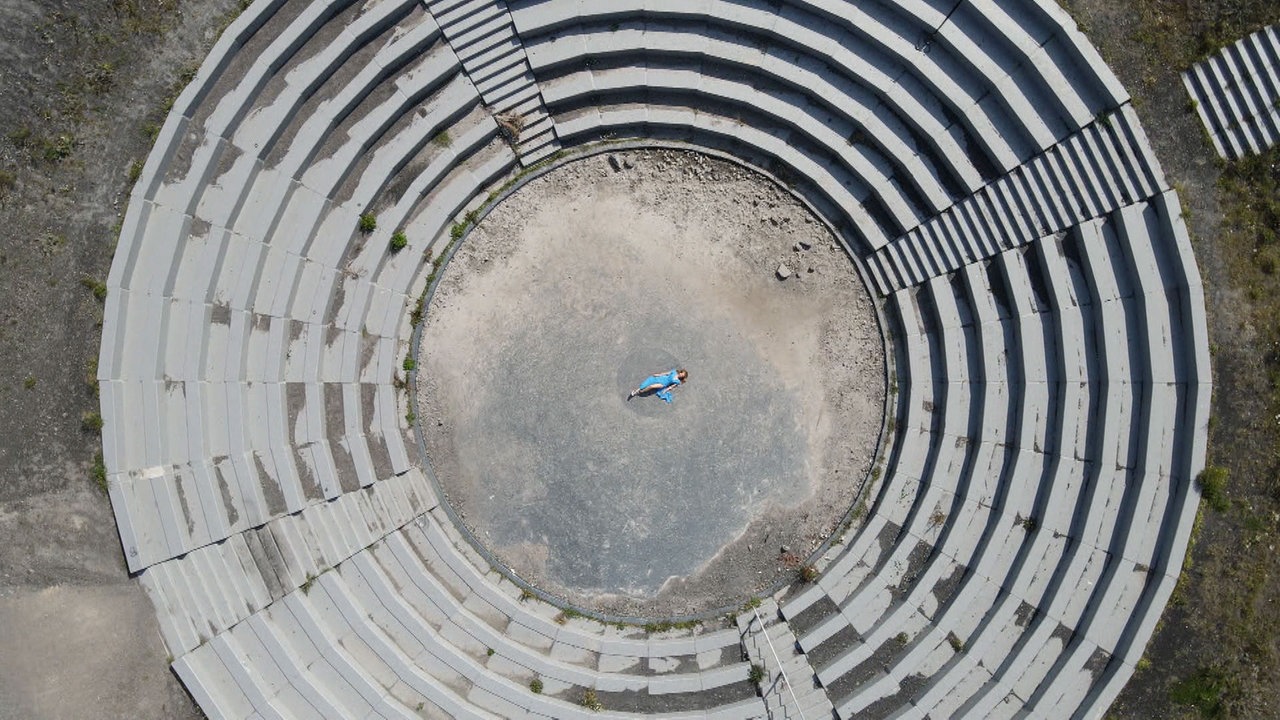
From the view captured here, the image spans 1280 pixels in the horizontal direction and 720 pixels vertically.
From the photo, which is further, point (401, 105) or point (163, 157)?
point (401, 105)

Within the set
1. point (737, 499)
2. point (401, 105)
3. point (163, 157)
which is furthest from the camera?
point (737, 499)

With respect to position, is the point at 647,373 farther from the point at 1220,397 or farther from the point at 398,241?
the point at 1220,397

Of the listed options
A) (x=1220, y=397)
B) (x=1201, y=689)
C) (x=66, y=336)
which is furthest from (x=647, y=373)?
(x=1201, y=689)

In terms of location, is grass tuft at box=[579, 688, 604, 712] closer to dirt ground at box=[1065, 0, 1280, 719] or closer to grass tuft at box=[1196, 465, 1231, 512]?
dirt ground at box=[1065, 0, 1280, 719]

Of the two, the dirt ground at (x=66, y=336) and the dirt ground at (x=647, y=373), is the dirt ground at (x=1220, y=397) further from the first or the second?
the dirt ground at (x=66, y=336)

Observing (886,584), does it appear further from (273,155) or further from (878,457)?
(273,155)

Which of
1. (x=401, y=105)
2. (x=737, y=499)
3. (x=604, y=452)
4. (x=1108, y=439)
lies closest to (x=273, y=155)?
(x=401, y=105)

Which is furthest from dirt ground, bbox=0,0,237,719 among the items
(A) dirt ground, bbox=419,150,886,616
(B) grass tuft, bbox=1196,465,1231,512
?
(B) grass tuft, bbox=1196,465,1231,512

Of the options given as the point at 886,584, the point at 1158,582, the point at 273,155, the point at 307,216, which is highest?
the point at 273,155
